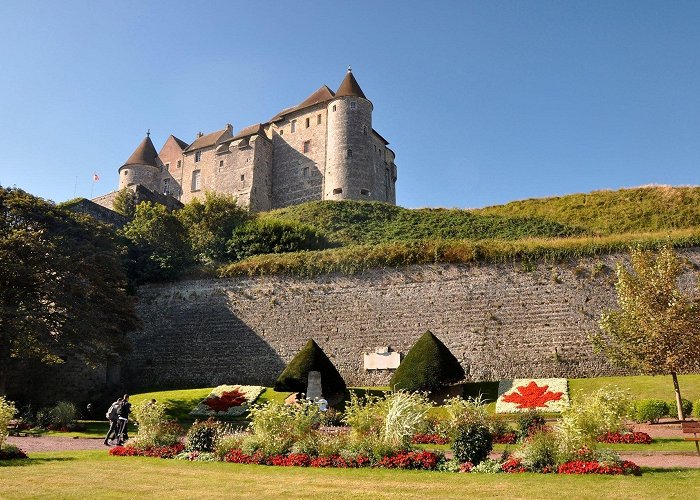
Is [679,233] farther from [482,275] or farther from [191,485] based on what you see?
[191,485]

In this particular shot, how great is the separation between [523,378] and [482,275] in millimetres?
4346

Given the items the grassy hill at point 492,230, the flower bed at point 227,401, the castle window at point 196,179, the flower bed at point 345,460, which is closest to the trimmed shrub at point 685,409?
the grassy hill at point 492,230

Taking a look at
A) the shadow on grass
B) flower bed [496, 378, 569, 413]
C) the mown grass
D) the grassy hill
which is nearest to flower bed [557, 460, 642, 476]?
flower bed [496, 378, 569, 413]

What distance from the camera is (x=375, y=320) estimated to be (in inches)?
995

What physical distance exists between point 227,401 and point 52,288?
7.30 m

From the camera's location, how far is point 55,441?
16.9 metres

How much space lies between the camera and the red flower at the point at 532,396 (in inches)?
760

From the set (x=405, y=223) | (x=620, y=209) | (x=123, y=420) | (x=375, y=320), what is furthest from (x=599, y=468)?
(x=405, y=223)

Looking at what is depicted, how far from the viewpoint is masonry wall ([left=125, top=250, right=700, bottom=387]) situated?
2284cm

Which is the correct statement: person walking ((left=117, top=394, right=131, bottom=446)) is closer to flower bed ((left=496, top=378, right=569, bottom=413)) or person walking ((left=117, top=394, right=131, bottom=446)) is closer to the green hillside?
flower bed ((left=496, top=378, right=569, bottom=413))

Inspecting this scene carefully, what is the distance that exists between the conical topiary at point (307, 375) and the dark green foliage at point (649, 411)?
918cm

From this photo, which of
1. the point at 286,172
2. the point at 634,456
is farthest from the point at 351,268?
the point at 286,172

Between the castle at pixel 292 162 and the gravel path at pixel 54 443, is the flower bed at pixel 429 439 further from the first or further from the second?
the castle at pixel 292 162

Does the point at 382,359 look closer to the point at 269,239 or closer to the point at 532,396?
the point at 532,396
